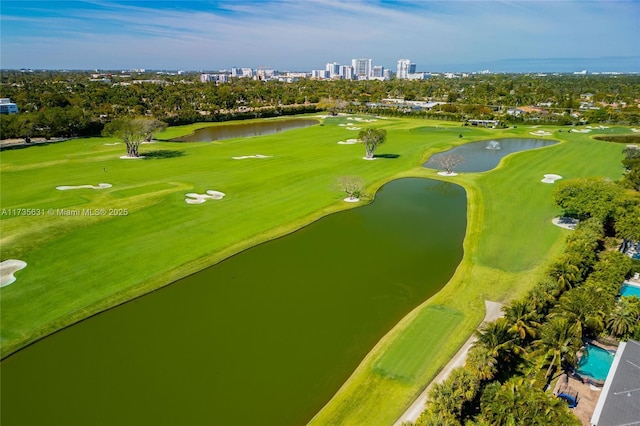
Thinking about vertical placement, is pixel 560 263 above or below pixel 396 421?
above

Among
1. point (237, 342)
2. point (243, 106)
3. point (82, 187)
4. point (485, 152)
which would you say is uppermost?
point (243, 106)

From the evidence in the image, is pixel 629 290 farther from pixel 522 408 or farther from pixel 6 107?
pixel 6 107

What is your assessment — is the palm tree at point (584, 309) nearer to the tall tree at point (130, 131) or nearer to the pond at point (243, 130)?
the tall tree at point (130, 131)

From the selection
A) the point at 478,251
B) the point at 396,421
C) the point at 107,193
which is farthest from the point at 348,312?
the point at 107,193

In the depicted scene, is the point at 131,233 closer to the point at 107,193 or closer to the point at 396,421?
the point at 107,193

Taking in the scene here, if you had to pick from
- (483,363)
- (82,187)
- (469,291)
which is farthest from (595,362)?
(82,187)

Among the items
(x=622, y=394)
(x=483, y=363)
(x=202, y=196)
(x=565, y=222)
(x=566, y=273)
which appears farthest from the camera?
(x=202, y=196)

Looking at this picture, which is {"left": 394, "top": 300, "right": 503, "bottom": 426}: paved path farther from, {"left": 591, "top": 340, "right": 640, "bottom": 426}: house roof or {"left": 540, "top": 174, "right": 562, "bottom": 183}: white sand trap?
{"left": 540, "top": 174, "right": 562, "bottom": 183}: white sand trap
